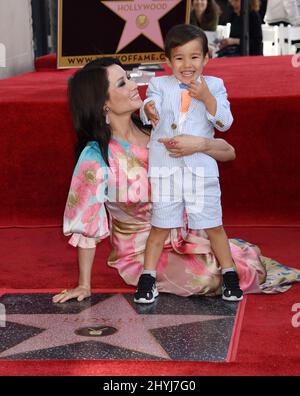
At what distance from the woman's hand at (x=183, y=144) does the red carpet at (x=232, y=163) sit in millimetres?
807

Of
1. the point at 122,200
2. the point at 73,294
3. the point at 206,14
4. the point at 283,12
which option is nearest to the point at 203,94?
the point at 122,200

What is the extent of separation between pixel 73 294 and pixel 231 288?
484mm

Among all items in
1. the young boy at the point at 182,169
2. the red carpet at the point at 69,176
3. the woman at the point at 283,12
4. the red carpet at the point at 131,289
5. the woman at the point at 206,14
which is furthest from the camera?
the woman at the point at 283,12

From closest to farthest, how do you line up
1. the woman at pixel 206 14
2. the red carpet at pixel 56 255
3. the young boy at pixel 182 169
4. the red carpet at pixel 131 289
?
the red carpet at pixel 131 289, the young boy at pixel 182 169, the red carpet at pixel 56 255, the woman at pixel 206 14

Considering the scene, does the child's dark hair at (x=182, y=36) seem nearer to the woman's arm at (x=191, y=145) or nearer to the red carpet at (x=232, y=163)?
the woman's arm at (x=191, y=145)

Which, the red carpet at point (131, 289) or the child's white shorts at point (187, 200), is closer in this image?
the red carpet at point (131, 289)

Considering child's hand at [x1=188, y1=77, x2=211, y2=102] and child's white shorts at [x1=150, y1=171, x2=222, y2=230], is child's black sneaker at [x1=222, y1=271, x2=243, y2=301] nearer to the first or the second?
child's white shorts at [x1=150, y1=171, x2=222, y2=230]

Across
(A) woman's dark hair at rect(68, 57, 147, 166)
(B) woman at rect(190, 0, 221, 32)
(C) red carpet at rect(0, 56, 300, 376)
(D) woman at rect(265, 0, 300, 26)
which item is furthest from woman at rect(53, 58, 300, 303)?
(D) woman at rect(265, 0, 300, 26)

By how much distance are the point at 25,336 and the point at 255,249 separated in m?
0.88

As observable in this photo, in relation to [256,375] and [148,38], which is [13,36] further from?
[256,375]

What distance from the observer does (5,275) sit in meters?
2.99

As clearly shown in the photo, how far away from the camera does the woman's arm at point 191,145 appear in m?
2.57

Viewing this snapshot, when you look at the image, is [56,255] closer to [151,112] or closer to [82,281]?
[82,281]

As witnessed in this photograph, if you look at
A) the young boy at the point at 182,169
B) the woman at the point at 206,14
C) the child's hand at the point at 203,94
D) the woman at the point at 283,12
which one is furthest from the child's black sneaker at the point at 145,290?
the woman at the point at 283,12
